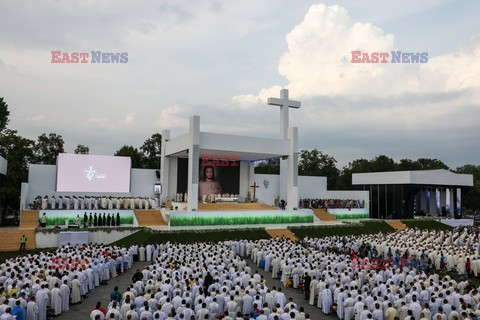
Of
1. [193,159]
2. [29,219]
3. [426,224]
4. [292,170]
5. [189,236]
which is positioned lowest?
[426,224]

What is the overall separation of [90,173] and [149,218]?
20.6 feet

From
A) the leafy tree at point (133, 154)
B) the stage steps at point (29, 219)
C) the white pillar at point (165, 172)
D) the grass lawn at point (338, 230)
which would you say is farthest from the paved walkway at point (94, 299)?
the leafy tree at point (133, 154)

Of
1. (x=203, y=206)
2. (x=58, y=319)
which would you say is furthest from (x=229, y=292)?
(x=203, y=206)

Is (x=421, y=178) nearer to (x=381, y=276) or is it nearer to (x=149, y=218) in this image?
(x=149, y=218)

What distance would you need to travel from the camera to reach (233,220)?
2803 cm

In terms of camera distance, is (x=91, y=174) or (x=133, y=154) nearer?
(x=91, y=174)

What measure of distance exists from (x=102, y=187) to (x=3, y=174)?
746 cm

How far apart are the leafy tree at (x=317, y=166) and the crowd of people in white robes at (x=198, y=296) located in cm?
5186

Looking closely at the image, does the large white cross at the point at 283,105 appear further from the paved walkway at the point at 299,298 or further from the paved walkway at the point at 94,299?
the paved walkway at the point at 94,299

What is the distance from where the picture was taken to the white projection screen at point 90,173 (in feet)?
96.9

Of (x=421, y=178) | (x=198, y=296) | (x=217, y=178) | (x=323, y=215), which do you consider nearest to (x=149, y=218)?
(x=217, y=178)

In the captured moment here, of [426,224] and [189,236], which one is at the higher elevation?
[189,236]

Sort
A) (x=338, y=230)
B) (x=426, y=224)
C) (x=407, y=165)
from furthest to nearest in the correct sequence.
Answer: (x=407, y=165) < (x=426, y=224) < (x=338, y=230)

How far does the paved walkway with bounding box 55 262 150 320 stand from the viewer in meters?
11.3
